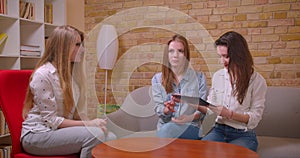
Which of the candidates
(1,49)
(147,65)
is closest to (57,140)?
(1,49)

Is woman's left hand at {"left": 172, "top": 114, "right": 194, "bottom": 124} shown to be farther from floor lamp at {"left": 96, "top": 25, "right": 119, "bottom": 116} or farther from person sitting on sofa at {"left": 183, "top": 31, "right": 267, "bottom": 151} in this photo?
floor lamp at {"left": 96, "top": 25, "right": 119, "bottom": 116}

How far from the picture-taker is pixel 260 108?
6.57 ft

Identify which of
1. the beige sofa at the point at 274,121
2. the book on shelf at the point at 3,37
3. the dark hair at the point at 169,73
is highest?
the book on shelf at the point at 3,37

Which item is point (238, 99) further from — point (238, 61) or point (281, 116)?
point (281, 116)

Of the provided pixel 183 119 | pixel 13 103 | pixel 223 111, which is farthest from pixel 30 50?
pixel 223 111

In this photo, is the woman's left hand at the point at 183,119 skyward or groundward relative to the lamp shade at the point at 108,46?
groundward

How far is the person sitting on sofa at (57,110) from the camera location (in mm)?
1659

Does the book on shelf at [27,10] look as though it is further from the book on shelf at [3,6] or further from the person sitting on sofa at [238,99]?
the person sitting on sofa at [238,99]

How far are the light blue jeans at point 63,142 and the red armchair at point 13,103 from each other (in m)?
0.05

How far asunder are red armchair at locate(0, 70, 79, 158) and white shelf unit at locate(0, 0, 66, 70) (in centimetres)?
90

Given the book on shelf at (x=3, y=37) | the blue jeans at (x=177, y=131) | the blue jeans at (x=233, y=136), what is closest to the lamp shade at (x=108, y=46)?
the book on shelf at (x=3, y=37)

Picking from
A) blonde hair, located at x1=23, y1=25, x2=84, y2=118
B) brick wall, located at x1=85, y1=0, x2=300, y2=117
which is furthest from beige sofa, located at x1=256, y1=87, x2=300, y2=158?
blonde hair, located at x1=23, y1=25, x2=84, y2=118

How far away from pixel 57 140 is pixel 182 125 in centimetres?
84

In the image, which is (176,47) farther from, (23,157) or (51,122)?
(23,157)
